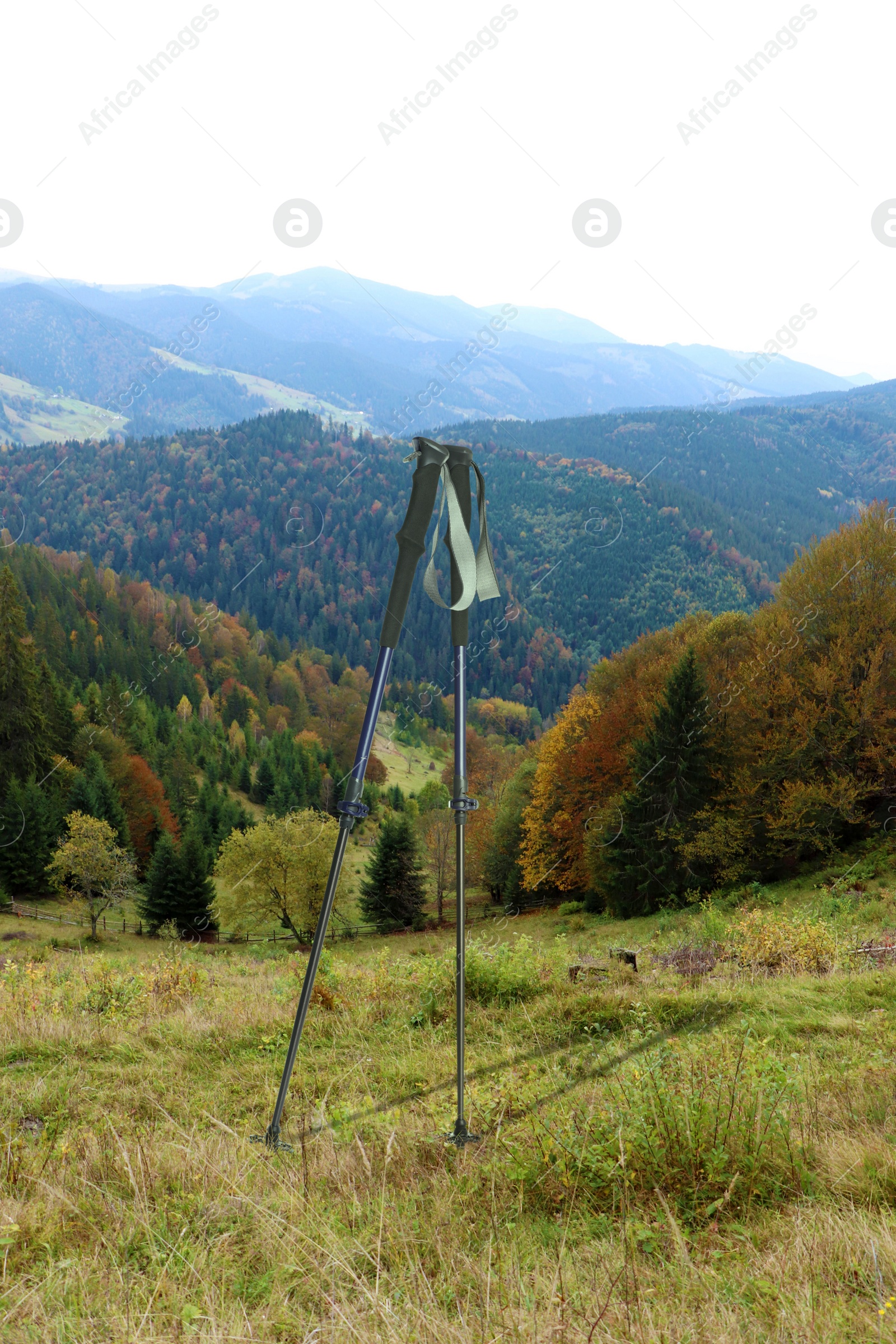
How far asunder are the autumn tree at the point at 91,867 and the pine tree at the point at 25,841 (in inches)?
39.1

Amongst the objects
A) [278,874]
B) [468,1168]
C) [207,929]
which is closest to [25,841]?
[207,929]

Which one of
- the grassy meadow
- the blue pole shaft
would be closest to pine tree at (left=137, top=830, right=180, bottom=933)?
the grassy meadow

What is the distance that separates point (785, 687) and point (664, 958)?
48.4ft

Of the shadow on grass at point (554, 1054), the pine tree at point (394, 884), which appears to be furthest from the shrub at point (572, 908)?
the shadow on grass at point (554, 1054)

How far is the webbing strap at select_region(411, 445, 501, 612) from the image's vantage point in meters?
3.67

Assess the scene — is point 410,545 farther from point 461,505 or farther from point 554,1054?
point 554,1054

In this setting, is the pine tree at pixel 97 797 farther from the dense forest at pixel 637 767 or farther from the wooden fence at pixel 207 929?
the wooden fence at pixel 207 929

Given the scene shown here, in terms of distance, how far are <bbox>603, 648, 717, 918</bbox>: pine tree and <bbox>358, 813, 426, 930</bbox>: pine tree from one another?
1974 cm

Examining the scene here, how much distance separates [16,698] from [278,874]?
883 inches

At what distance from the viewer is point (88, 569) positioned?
116m

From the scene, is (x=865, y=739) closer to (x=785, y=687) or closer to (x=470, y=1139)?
(x=785, y=687)

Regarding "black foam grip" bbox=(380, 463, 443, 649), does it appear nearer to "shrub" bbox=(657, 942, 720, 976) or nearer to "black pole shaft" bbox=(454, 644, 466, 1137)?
"black pole shaft" bbox=(454, 644, 466, 1137)

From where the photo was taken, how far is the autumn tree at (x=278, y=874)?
42500 millimetres

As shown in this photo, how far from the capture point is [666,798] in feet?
87.5
